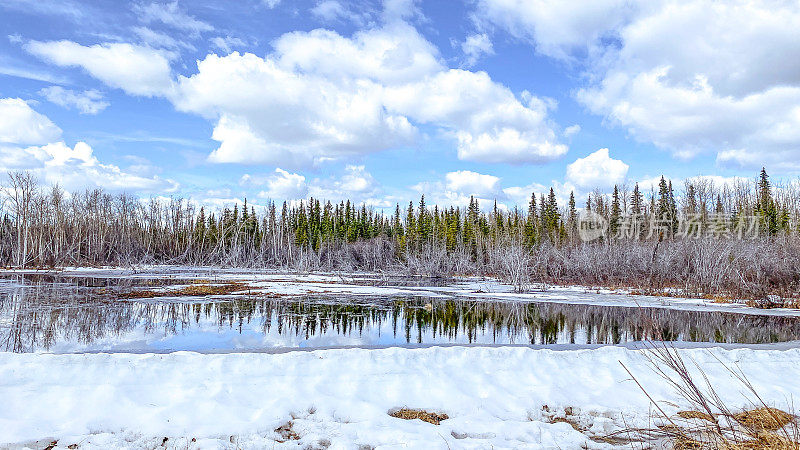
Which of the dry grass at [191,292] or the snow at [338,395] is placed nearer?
the snow at [338,395]

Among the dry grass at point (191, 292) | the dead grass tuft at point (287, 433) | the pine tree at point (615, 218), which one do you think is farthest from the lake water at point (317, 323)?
the pine tree at point (615, 218)

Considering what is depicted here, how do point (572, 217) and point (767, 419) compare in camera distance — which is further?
point (572, 217)

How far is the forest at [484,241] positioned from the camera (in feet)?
81.5

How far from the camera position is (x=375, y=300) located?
1919cm

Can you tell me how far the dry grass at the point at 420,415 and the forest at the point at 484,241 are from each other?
1898 cm

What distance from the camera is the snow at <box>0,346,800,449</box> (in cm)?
468

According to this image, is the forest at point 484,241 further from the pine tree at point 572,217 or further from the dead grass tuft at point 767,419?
the dead grass tuft at point 767,419

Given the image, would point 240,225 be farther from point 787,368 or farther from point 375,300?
point 787,368

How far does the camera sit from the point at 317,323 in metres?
13.4

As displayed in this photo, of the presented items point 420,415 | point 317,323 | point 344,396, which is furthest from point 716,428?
point 317,323

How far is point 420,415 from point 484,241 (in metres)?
58.1

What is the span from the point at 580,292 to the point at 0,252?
51.1 meters

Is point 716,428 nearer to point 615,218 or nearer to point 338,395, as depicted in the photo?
point 338,395

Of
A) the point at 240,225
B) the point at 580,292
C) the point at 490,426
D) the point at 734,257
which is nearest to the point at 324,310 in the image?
the point at 490,426
